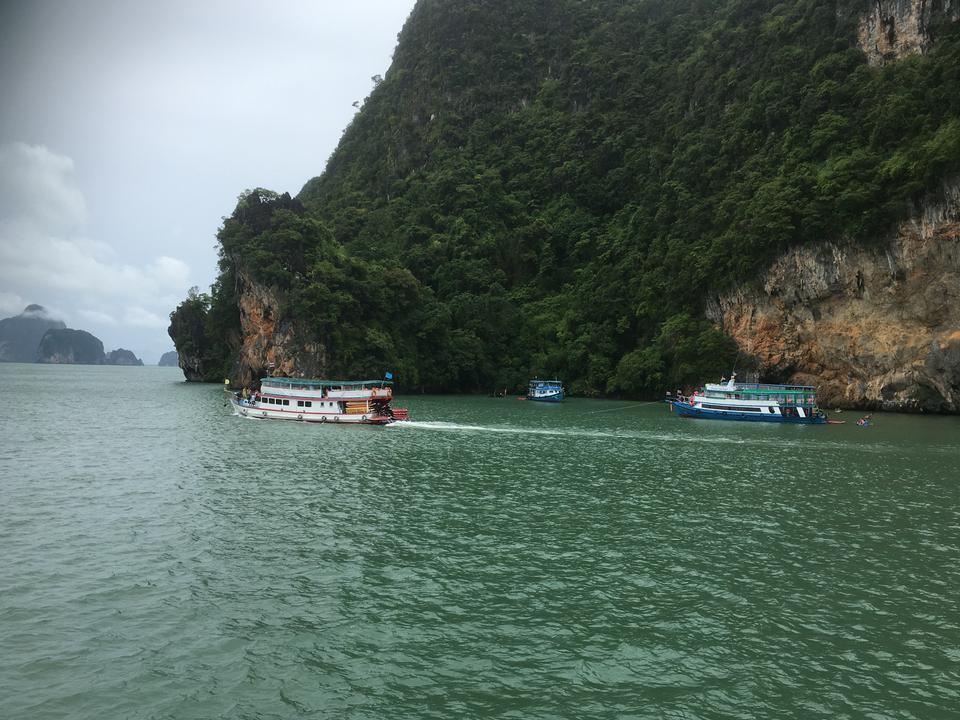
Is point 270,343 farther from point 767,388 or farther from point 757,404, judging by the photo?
point 767,388

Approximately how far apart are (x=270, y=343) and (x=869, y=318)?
67910mm

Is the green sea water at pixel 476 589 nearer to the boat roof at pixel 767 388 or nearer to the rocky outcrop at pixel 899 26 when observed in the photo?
the boat roof at pixel 767 388

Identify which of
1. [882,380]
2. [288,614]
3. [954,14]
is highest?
[954,14]

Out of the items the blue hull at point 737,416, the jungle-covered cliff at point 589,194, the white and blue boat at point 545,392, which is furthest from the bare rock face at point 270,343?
the blue hull at point 737,416

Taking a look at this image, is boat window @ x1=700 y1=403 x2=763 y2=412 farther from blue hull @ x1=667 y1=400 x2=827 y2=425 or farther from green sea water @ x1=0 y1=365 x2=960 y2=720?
green sea water @ x1=0 y1=365 x2=960 y2=720

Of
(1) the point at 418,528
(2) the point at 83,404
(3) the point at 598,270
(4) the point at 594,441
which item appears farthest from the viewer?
(3) the point at 598,270

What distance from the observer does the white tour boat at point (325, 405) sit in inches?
1956

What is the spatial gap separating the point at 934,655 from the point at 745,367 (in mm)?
60660

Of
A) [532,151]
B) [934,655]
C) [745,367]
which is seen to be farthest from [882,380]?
[532,151]

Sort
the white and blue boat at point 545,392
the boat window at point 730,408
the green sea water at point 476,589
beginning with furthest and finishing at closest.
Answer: the white and blue boat at point 545,392 → the boat window at point 730,408 → the green sea water at point 476,589

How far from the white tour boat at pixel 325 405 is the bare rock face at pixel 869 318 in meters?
42.1

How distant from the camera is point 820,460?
109ft

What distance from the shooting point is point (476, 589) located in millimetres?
14609

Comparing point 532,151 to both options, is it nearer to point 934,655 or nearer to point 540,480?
point 540,480
